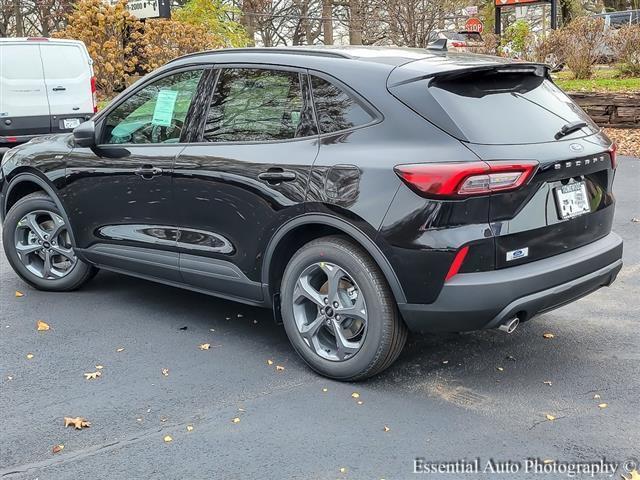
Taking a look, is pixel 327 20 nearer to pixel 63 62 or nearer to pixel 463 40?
pixel 463 40

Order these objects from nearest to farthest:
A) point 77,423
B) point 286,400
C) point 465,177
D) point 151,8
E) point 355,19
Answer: point 465,177, point 77,423, point 286,400, point 151,8, point 355,19

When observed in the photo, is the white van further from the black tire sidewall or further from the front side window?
the black tire sidewall

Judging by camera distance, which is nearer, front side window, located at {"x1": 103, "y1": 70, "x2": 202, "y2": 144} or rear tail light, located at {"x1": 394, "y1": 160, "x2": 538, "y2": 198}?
rear tail light, located at {"x1": 394, "y1": 160, "x2": 538, "y2": 198}

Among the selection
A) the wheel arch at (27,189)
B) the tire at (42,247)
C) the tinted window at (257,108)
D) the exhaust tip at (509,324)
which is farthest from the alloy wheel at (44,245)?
the exhaust tip at (509,324)

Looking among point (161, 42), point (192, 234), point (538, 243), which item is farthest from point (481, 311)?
point (161, 42)

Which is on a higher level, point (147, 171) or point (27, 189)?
point (147, 171)

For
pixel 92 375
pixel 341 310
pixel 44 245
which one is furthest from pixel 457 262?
pixel 44 245

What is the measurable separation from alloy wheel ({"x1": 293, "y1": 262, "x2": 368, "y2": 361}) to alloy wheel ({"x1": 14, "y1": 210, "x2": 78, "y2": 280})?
2.33 m

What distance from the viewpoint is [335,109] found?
12.8 feet

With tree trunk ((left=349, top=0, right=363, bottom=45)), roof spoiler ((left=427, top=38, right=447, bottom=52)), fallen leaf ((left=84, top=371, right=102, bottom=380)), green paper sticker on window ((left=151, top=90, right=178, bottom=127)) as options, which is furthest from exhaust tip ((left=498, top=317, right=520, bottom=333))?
tree trunk ((left=349, top=0, right=363, bottom=45))

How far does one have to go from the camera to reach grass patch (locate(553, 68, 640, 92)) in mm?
13959

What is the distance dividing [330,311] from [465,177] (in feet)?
3.48

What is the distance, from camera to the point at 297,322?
158 inches

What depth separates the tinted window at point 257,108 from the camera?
4047mm
